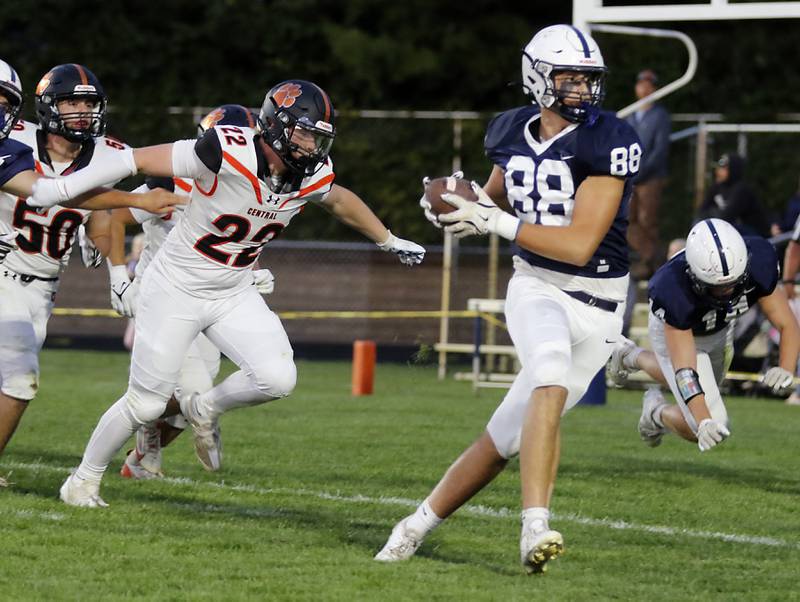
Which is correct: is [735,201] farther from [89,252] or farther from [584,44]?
[584,44]

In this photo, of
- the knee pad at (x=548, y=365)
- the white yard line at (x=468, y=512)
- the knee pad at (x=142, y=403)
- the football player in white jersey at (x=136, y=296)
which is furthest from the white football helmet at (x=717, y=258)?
the knee pad at (x=142, y=403)

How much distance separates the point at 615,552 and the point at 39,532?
6.92 ft

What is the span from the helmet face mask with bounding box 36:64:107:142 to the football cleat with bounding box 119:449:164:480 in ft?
5.02

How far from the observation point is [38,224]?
688cm

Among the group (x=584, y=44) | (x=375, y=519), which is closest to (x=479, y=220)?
(x=584, y=44)

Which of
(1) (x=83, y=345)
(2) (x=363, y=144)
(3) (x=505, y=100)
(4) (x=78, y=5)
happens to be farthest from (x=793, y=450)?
(4) (x=78, y=5)

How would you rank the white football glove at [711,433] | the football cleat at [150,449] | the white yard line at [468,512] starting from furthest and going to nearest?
the football cleat at [150,449] < the white football glove at [711,433] < the white yard line at [468,512]

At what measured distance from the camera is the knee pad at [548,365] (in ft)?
17.2

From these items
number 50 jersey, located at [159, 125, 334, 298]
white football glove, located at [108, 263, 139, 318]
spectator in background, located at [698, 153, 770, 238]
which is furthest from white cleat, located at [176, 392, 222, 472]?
spectator in background, located at [698, 153, 770, 238]

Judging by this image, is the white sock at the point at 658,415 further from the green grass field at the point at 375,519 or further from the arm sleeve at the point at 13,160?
the arm sleeve at the point at 13,160

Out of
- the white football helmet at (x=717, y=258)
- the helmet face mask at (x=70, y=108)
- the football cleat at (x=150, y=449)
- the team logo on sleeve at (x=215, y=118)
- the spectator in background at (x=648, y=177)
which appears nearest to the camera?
the white football helmet at (x=717, y=258)

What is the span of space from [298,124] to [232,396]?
4.24 feet

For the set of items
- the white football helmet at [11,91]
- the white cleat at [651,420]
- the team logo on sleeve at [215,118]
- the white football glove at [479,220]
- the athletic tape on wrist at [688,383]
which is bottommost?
the white cleat at [651,420]

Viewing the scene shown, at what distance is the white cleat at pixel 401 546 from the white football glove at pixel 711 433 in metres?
1.49
